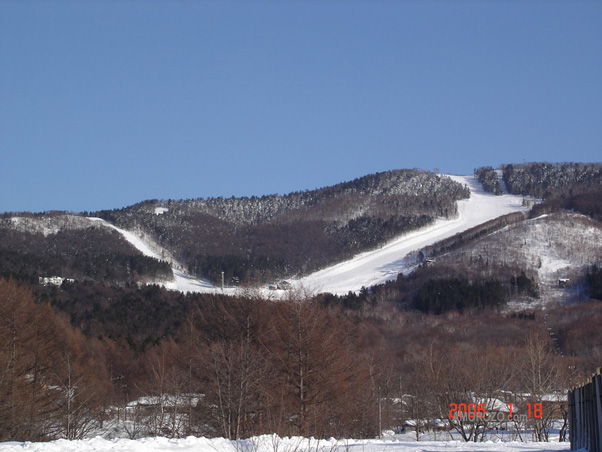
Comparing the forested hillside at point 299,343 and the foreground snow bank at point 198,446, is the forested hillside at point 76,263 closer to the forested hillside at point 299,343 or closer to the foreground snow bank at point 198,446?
the forested hillside at point 299,343

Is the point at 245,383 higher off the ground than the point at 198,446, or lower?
higher

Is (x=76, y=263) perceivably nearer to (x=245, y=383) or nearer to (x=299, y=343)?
(x=299, y=343)

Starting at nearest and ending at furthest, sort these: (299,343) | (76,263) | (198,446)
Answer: (198,446)
(299,343)
(76,263)

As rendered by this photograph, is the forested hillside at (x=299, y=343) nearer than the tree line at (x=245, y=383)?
No

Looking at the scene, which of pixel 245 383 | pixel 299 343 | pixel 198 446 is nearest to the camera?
pixel 198 446

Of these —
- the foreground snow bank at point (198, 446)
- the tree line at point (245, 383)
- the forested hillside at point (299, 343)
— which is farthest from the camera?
the forested hillside at point (299, 343)

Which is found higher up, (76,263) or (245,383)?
(76,263)

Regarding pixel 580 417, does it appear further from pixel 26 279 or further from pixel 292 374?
pixel 26 279

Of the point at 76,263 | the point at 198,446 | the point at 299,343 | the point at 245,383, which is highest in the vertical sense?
the point at 76,263

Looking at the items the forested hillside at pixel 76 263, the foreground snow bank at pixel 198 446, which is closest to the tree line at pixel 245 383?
the foreground snow bank at pixel 198 446

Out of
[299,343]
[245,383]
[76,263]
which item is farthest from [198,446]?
[76,263]

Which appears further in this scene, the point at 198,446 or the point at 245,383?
the point at 245,383

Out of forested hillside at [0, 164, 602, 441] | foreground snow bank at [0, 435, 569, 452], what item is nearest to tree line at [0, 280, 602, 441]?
forested hillside at [0, 164, 602, 441]

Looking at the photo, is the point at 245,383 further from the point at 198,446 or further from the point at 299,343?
the point at 198,446
